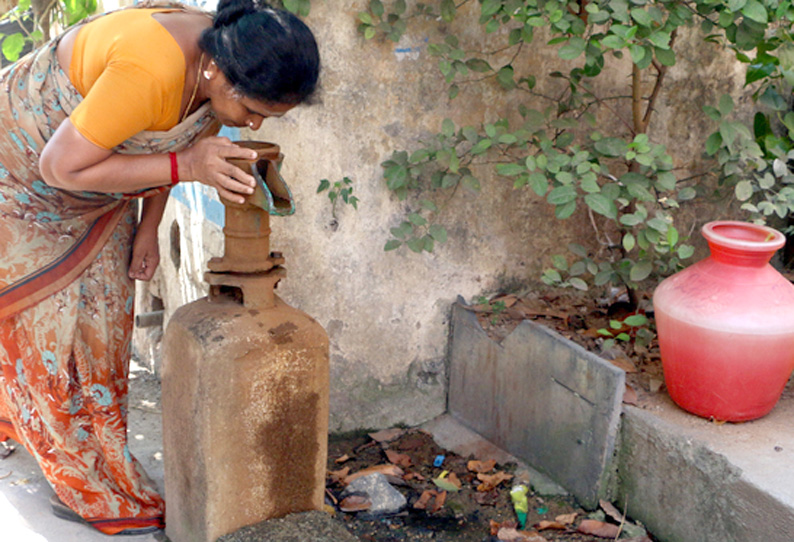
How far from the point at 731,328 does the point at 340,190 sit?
146cm

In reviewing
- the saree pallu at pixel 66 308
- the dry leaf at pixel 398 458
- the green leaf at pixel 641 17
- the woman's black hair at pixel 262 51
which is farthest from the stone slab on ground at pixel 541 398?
the woman's black hair at pixel 262 51

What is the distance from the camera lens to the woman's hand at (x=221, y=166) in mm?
1948

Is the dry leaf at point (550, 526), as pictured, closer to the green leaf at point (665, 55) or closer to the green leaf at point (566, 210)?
the green leaf at point (566, 210)

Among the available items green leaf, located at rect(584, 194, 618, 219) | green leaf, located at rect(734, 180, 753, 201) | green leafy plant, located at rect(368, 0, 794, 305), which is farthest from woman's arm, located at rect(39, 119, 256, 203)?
green leaf, located at rect(734, 180, 753, 201)

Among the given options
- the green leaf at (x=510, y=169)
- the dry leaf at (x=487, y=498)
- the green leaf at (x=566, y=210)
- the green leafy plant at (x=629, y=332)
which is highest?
the green leaf at (x=510, y=169)

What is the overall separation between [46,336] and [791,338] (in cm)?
235

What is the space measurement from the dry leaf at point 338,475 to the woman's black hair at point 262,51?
64.0 inches

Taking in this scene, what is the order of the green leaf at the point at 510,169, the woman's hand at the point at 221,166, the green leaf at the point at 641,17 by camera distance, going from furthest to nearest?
the green leaf at the point at 510,169
the green leaf at the point at 641,17
the woman's hand at the point at 221,166

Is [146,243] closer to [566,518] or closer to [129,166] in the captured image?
[129,166]

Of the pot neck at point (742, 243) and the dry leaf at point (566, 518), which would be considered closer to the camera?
the pot neck at point (742, 243)

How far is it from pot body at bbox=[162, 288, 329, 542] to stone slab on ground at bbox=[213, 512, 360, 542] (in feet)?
0.10

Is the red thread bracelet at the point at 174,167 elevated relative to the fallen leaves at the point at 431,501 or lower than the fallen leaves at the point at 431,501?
elevated

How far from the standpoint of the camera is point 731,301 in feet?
8.23

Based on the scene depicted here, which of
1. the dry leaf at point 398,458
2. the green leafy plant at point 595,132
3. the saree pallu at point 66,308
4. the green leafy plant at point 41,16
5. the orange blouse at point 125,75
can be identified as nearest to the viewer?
the orange blouse at point 125,75
